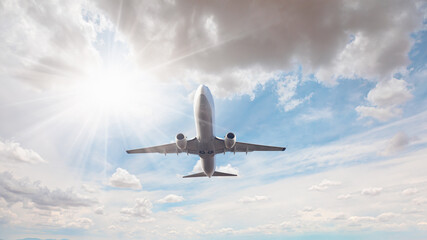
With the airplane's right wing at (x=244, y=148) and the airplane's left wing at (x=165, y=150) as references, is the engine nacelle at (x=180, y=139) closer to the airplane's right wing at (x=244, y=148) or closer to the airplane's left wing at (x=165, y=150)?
the airplane's left wing at (x=165, y=150)

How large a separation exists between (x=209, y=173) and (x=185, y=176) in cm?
847

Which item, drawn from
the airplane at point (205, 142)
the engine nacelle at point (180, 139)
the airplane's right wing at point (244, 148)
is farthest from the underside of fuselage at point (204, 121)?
the engine nacelle at point (180, 139)

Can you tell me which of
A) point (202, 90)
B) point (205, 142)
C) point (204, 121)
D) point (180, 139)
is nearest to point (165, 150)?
point (180, 139)

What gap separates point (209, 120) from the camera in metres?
29.3

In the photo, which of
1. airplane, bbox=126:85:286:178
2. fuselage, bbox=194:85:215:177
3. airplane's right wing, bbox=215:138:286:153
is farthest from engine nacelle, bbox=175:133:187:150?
airplane's right wing, bbox=215:138:286:153

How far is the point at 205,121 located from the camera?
95.9ft

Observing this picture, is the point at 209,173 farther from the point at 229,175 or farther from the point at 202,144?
the point at 202,144

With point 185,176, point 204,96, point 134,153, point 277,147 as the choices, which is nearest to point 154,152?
point 134,153

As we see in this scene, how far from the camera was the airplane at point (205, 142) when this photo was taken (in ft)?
90.7

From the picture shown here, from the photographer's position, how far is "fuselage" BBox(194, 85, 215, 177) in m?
27.2

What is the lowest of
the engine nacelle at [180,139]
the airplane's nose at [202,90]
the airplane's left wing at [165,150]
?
the engine nacelle at [180,139]

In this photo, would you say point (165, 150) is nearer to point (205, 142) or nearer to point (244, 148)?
point (205, 142)

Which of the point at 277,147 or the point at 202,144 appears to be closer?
the point at 202,144

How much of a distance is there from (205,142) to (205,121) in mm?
4843
